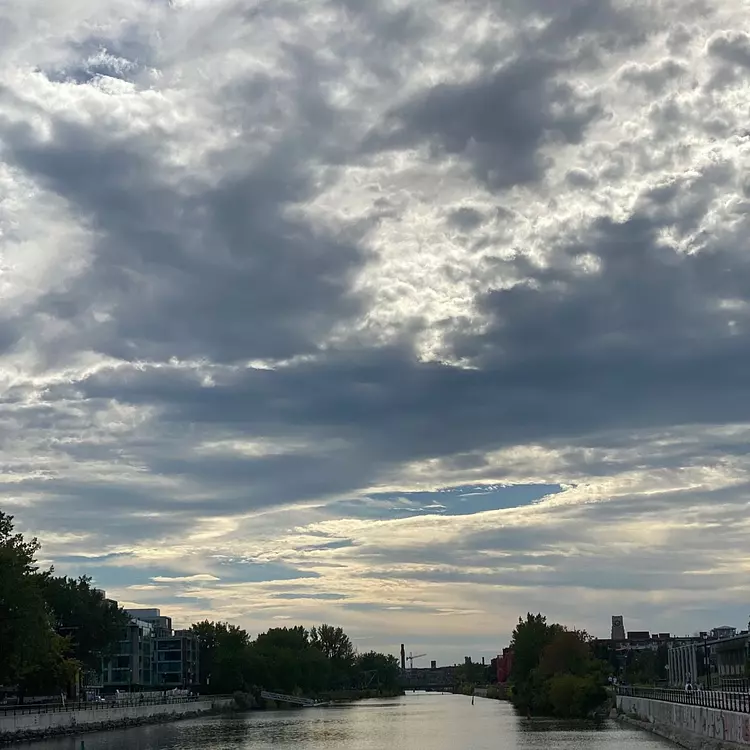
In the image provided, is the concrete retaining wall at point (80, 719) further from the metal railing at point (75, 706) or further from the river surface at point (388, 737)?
the river surface at point (388, 737)

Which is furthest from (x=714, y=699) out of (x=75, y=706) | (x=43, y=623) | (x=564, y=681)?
(x=75, y=706)

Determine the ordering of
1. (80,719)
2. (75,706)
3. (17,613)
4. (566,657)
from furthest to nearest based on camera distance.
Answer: (566,657) < (75,706) < (80,719) < (17,613)

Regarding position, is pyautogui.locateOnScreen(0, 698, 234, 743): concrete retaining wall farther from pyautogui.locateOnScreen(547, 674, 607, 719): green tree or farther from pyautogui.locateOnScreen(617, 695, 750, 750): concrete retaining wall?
pyautogui.locateOnScreen(617, 695, 750, 750): concrete retaining wall

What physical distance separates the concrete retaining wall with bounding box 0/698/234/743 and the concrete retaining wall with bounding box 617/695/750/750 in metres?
61.6

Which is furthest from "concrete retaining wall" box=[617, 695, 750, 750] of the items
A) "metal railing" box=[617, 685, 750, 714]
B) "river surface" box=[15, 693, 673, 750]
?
"river surface" box=[15, 693, 673, 750]

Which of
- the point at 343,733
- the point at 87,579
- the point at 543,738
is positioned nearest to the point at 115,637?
the point at 87,579

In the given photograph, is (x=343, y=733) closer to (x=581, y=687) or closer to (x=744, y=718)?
(x=581, y=687)

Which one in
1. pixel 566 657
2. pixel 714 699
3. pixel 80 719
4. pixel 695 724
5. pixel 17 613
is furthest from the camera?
pixel 566 657

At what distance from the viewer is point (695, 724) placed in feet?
254

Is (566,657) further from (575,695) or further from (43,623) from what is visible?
(43,623)

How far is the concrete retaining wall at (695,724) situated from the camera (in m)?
60.8

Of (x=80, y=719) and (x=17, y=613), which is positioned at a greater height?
(x=17, y=613)

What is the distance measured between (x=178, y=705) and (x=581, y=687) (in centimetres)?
7355

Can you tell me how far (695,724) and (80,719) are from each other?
81.5 metres
